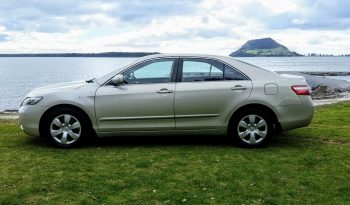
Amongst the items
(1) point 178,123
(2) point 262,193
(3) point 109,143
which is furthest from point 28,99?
(2) point 262,193

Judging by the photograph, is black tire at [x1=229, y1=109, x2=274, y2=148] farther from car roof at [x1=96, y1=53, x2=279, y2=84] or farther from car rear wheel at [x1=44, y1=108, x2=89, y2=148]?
car rear wheel at [x1=44, y1=108, x2=89, y2=148]

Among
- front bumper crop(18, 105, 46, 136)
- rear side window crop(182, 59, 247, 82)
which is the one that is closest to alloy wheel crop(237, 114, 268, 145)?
rear side window crop(182, 59, 247, 82)

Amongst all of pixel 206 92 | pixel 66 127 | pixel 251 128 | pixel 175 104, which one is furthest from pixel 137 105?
pixel 251 128

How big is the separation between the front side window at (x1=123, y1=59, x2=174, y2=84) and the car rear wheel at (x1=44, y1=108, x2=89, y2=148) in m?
1.10

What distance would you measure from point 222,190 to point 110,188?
144 centimetres

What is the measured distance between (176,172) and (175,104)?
1.70 m

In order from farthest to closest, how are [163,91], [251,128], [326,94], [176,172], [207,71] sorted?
[326,94] < [207,71] < [251,128] < [163,91] < [176,172]

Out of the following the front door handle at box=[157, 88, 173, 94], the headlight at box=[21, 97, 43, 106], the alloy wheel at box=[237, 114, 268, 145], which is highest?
the front door handle at box=[157, 88, 173, 94]

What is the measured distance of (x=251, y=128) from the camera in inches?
321

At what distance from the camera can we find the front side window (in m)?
8.19

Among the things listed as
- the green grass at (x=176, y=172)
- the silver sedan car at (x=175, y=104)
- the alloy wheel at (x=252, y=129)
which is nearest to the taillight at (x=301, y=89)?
the silver sedan car at (x=175, y=104)

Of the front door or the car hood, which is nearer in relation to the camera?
the front door

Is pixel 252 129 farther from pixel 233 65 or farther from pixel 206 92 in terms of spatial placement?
pixel 233 65

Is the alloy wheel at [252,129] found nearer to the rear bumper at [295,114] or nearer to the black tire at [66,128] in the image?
the rear bumper at [295,114]
